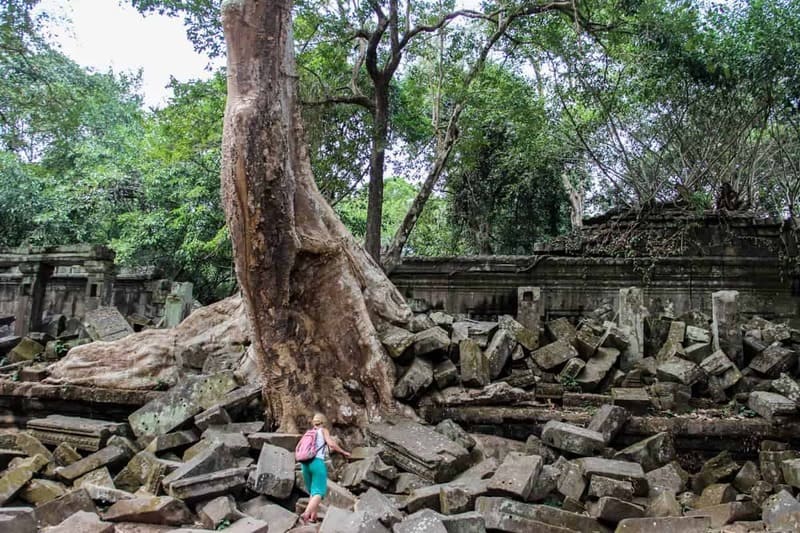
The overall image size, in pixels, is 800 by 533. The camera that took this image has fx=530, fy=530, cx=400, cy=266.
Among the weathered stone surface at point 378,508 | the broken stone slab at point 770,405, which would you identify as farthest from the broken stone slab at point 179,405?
the broken stone slab at point 770,405

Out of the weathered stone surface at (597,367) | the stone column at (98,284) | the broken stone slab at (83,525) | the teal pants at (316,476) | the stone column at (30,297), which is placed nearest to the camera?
the broken stone slab at (83,525)

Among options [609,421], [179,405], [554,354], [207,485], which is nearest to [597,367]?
[554,354]

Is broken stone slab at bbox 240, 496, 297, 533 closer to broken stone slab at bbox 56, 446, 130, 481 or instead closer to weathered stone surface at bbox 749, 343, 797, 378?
broken stone slab at bbox 56, 446, 130, 481

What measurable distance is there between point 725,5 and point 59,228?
13.7 meters

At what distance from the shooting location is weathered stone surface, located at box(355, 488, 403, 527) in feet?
10.8

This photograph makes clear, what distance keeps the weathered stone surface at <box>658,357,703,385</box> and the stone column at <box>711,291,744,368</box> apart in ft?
1.88

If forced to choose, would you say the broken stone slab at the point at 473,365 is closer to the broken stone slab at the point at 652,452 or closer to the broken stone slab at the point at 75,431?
the broken stone slab at the point at 652,452

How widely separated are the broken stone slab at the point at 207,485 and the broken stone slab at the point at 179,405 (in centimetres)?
128

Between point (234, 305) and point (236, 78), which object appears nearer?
point (236, 78)

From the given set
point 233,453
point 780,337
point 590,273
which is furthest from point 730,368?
point 233,453

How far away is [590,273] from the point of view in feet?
28.9

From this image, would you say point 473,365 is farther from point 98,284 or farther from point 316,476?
point 98,284

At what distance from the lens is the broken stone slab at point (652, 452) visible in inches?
173

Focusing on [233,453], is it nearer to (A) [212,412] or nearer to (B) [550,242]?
(A) [212,412]
